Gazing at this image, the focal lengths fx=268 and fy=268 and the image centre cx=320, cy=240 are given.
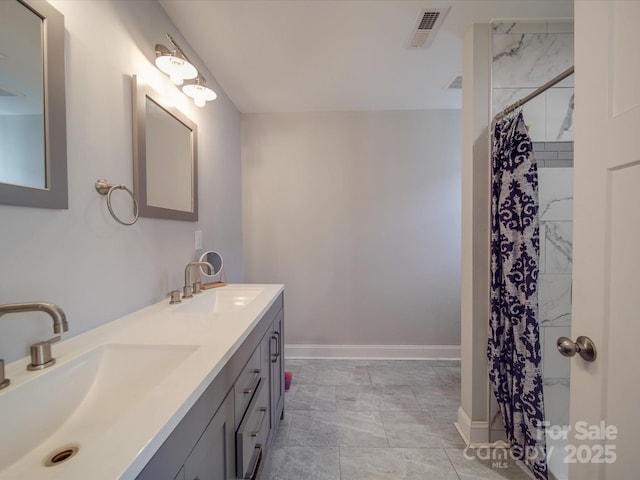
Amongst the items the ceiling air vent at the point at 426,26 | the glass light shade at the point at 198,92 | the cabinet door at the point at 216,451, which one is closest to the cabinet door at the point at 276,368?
the cabinet door at the point at 216,451

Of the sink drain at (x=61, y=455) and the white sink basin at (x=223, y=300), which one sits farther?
the white sink basin at (x=223, y=300)

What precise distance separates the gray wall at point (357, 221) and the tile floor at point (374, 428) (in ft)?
1.28

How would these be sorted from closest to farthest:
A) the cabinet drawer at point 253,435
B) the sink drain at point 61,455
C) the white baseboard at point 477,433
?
the sink drain at point 61,455, the cabinet drawer at point 253,435, the white baseboard at point 477,433

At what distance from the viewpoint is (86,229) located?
3.10 ft

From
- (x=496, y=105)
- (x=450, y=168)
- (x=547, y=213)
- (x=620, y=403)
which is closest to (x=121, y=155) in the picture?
(x=620, y=403)

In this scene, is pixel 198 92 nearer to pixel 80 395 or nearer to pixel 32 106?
pixel 32 106

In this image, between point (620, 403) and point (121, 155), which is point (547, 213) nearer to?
point (620, 403)

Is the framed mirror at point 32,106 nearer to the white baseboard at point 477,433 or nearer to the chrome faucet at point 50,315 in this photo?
the chrome faucet at point 50,315

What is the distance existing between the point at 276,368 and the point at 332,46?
199cm

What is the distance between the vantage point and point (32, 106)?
765 mm

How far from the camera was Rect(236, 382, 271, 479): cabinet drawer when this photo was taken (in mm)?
914

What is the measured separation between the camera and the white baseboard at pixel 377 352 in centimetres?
261

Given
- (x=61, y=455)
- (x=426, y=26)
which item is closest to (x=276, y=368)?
(x=61, y=455)

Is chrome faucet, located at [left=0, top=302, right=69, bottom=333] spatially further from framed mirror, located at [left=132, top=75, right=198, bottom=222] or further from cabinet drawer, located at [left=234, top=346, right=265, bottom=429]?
framed mirror, located at [left=132, top=75, right=198, bottom=222]
